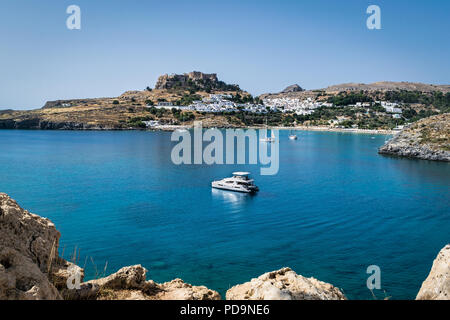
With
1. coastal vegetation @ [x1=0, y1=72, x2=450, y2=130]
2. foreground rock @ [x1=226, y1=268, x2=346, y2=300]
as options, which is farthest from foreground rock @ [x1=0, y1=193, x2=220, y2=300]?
coastal vegetation @ [x1=0, y1=72, x2=450, y2=130]

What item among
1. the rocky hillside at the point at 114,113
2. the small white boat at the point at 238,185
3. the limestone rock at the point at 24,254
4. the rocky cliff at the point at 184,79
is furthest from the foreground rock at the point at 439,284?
the rocky cliff at the point at 184,79

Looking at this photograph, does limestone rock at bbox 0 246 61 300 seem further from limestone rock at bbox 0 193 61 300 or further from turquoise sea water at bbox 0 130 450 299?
turquoise sea water at bbox 0 130 450 299

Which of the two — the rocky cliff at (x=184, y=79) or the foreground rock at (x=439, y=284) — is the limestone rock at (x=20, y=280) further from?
the rocky cliff at (x=184, y=79)

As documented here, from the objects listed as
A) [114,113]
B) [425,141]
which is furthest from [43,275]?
[114,113]

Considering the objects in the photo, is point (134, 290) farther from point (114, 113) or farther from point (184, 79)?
point (184, 79)

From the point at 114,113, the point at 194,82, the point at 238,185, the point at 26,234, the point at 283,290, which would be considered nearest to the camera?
the point at 283,290
